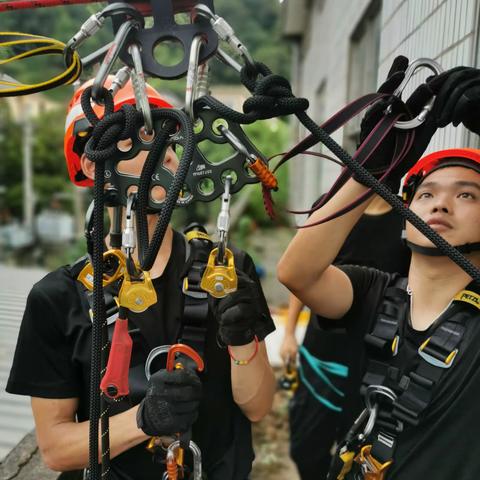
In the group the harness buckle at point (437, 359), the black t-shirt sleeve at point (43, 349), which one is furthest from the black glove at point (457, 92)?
the black t-shirt sleeve at point (43, 349)

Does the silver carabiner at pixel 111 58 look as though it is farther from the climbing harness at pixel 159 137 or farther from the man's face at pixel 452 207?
the man's face at pixel 452 207

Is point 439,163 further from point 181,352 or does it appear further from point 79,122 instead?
point 79,122

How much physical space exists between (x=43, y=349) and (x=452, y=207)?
4.51ft

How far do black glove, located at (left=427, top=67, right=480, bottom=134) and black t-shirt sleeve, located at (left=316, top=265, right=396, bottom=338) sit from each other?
29.6 inches

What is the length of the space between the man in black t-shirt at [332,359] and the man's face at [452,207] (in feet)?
3.55

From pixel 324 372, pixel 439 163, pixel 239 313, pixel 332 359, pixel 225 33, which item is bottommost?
pixel 324 372

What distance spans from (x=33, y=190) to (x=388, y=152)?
21.3 meters

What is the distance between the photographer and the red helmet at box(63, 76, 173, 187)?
1.38m

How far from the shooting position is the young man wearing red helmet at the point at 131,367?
138cm

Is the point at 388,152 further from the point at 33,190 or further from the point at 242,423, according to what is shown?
the point at 33,190

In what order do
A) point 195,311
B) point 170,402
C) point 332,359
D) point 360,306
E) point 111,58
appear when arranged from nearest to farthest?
point 111,58, point 170,402, point 195,311, point 360,306, point 332,359

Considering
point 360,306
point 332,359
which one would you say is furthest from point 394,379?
point 332,359

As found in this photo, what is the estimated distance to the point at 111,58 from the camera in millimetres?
999

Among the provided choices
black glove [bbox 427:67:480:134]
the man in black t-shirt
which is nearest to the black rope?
black glove [bbox 427:67:480:134]
